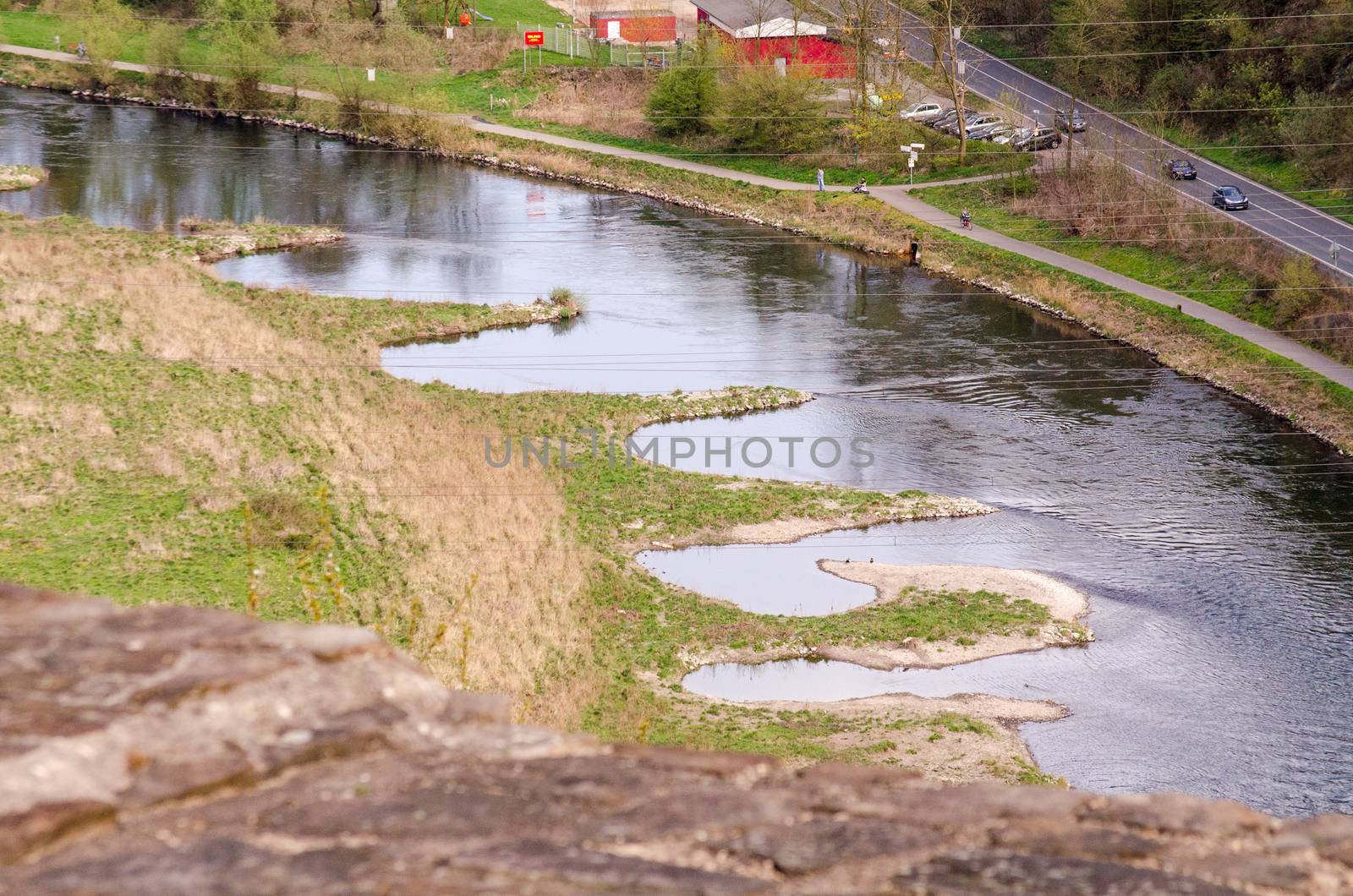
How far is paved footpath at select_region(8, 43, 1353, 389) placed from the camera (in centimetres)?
5119

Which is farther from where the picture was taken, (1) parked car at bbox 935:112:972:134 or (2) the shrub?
(1) parked car at bbox 935:112:972:134

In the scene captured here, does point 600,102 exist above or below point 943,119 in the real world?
above

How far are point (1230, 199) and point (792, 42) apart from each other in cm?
3933

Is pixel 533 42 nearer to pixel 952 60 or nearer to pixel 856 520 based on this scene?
pixel 952 60

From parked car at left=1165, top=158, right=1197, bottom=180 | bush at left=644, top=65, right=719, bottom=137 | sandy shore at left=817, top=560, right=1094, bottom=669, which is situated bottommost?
sandy shore at left=817, top=560, right=1094, bottom=669

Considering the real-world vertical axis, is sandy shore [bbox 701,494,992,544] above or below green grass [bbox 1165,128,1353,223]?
below

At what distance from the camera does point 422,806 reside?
6379 millimetres

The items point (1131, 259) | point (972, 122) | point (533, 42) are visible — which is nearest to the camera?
point (1131, 259)

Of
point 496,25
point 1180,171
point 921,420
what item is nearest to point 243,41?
point 496,25

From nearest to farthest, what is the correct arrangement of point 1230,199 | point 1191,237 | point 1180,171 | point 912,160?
point 1191,237 → point 1230,199 → point 1180,171 → point 912,160

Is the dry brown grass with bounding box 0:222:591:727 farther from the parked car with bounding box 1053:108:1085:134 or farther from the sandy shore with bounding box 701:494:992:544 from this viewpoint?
the parked car with bounding box 1053:108:1085:134

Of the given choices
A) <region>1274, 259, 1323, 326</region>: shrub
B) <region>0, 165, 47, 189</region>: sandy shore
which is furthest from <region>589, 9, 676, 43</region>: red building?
<region>1274, 259, 1323, 326</region>: shrub

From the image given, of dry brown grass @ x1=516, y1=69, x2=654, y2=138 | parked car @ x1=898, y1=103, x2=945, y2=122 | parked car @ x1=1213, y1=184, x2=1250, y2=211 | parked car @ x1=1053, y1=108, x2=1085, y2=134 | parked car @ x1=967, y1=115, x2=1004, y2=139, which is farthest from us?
dry brown grass @ x1=516, y1=69, x2=654, y2=138

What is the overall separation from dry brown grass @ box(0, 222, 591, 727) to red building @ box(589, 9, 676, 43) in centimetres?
5689
